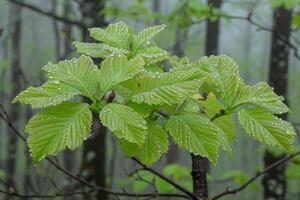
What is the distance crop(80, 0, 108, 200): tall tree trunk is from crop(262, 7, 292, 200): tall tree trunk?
1617mm

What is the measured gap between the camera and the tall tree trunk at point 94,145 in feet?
14.3

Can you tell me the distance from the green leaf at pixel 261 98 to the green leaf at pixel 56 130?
396 millimetres

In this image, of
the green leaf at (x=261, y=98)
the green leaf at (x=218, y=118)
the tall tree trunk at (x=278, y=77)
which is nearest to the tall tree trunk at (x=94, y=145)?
the tall tree trunk at (x=278, y=77)

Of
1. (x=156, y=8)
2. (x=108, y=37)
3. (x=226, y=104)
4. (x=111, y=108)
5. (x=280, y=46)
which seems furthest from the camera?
(x=156, y=8)

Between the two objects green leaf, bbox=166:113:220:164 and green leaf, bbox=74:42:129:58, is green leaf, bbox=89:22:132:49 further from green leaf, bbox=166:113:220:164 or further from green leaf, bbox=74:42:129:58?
green leaf, bbox=166:113:220:164

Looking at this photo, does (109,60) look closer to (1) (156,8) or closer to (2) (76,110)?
(2) (76,110)

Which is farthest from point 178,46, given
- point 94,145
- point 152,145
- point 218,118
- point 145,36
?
point 152,145

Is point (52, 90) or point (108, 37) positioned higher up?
point (108, 37)

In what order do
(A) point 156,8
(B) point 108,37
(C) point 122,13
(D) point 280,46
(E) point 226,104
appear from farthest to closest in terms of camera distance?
(A) point 156,8, (C) point 122,13, (D) point 280,46, (B) point 108,37, (E) point 226,104

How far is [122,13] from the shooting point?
5.32 metres

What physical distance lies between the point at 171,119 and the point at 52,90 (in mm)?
300

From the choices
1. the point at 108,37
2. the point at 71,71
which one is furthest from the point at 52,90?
the point at 108,37

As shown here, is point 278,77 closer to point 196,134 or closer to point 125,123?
point 196,134

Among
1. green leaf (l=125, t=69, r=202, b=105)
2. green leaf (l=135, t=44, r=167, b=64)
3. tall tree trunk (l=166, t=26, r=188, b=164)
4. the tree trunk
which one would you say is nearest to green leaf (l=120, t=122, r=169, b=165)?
green leaf (l=125, t=69, r=202, b=105)
